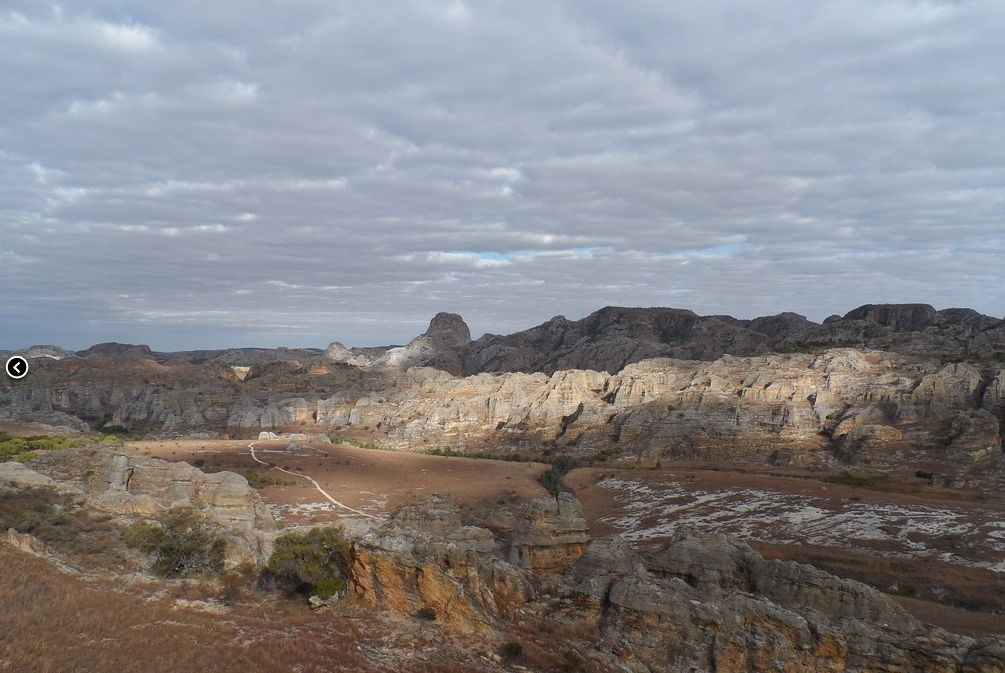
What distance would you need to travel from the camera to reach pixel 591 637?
13.4 m

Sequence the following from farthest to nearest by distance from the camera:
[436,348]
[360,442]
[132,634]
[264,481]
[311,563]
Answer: [436,348]
[360,442]
[264,481]
[311,563]
[132,634]

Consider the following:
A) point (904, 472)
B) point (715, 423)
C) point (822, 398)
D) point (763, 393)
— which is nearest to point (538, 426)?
point (715, 423)

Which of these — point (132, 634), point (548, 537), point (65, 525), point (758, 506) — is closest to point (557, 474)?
point (758, 506)

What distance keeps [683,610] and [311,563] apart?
1142cm

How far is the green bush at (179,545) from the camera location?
1798 centimetres

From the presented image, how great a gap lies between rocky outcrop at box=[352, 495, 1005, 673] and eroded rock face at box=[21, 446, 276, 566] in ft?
27.8

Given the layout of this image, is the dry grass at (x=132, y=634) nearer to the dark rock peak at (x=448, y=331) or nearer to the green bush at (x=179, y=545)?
the green bush at (x=179, y=545)

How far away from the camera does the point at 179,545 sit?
1905 cm

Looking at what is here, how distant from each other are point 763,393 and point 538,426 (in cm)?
2686

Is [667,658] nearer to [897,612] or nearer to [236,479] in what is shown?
[897,612]

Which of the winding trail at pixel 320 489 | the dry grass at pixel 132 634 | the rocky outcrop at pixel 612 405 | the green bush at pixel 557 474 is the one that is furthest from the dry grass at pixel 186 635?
the rocky outcrop at pixel 612 405

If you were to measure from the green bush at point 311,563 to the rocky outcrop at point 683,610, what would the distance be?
990 millimetres

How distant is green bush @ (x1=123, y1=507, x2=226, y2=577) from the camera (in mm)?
17984

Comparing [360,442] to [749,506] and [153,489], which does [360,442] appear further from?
[749,506]
